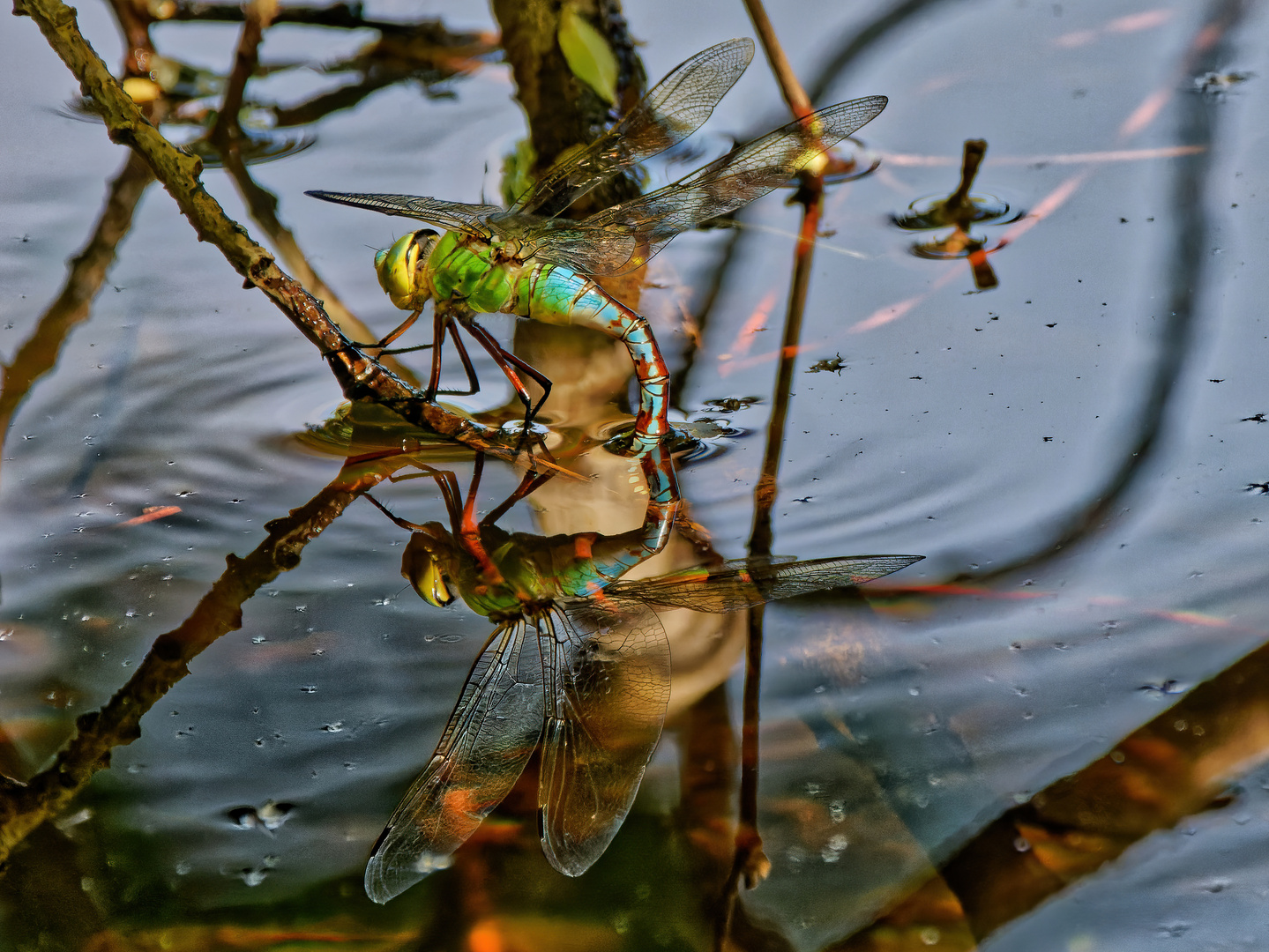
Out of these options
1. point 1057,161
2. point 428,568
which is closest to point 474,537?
point 428,568

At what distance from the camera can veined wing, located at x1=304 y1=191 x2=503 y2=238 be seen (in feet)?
5.28

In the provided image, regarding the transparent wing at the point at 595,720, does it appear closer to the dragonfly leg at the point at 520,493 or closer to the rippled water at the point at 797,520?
the rippled water at the point at 797,520

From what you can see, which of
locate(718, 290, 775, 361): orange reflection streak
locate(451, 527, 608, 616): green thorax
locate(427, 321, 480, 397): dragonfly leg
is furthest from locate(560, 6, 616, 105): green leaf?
locate(451, 527, 608, 616): green thorax

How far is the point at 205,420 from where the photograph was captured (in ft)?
5.80

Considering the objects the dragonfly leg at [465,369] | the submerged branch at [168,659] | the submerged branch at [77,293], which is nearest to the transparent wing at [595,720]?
the submerged branch at [168,659]

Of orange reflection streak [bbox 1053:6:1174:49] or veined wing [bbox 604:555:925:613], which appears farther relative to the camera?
orange reflection streak [bbox 1053:6:1174:49]

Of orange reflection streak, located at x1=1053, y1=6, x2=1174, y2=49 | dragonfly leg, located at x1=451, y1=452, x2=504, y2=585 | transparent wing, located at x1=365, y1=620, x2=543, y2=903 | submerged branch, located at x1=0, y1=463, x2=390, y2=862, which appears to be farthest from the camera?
orange reflection streak, located at x1=1053, y1=6, x2=1174, y2=49

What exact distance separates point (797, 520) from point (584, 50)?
4.51 feet

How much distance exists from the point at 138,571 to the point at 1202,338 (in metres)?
1.78

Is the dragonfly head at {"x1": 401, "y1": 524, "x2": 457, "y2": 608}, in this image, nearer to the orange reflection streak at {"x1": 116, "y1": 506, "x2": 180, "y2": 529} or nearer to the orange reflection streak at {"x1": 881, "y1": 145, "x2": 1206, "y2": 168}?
the orange reflection streak at {"x1": 116, "y1": 506, "x2": 180, "y2": 529}

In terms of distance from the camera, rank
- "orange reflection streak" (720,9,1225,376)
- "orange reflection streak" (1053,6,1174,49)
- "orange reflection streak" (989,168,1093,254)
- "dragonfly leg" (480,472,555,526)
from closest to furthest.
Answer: "dragonfly leg" (480,472,555,526) → "orange reflection streak" (720,9,1225,376) → "orange reflection streak" (989,168,1093,254) → "orange reflection streak" (1053,6,1174,49)

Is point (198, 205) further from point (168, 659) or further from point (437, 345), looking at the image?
point (168, 659)

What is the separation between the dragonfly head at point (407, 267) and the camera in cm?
175

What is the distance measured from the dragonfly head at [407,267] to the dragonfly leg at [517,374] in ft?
0.38
